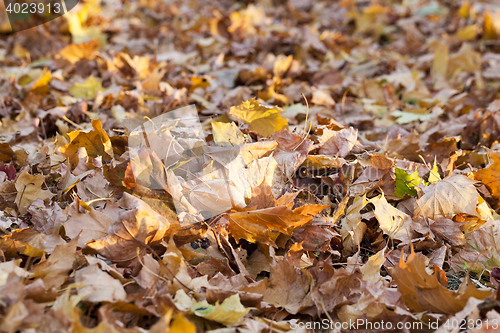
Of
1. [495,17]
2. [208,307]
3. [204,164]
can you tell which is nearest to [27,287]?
[208,307]

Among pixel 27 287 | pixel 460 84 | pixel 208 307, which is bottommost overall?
pixel 460 84

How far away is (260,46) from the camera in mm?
3104

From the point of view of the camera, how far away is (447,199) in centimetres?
133

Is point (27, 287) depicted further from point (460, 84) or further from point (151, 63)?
point (460, 84)

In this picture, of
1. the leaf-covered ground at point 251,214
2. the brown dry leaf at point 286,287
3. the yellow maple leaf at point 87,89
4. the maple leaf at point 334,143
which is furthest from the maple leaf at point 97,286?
the yellow maple leaf at point 87,89

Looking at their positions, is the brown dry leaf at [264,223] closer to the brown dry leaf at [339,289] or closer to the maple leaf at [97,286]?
the brown dry leaf at [339,289]

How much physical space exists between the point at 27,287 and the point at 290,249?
69 cm

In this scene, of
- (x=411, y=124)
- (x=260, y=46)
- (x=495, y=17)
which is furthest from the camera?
(x=495, y=17)

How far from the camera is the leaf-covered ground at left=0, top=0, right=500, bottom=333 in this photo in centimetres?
96

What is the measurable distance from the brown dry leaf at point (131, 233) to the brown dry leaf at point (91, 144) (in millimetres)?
415

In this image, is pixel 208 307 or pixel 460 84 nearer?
pixel 208 307

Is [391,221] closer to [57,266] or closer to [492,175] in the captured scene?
[492,175]

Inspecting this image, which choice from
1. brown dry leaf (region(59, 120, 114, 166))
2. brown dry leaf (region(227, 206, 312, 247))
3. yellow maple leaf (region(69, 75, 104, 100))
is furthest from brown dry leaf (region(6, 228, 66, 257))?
yellow maple leaf (region(69, 75, 104, 100))

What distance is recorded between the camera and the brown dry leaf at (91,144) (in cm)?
140
